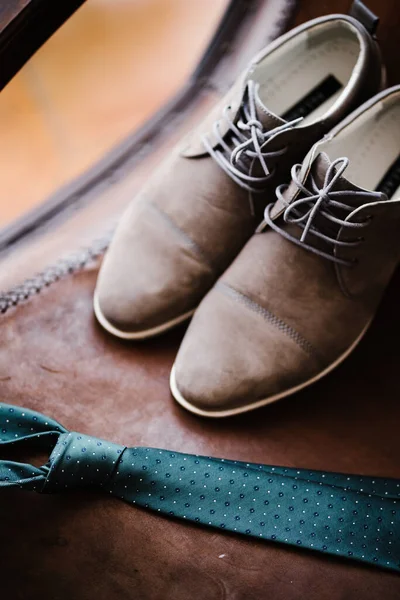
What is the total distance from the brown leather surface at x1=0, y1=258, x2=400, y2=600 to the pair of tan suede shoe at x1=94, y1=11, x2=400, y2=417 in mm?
32

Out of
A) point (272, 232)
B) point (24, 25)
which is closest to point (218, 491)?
point (272, 232)

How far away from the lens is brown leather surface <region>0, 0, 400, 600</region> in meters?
0.60

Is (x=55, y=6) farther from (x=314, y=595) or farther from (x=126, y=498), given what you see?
(x=314, y=595)

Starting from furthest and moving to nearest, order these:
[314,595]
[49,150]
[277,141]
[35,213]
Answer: [49,150] → [35,213] → [277,141] → [314,595]

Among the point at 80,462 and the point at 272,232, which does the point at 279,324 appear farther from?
the point at 80,462

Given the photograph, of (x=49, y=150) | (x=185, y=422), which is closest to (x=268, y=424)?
(x=185, y=422)

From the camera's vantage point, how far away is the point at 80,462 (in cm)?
60

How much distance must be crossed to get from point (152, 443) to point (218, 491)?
0.10 m

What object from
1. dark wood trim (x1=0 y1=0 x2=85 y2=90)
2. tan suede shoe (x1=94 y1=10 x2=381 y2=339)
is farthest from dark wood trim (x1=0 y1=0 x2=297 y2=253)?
dark wood trim (x1=0 y1=0 x2=85 y2=90)

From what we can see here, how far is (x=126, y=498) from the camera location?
621 mm

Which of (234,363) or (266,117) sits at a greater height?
(266,117)

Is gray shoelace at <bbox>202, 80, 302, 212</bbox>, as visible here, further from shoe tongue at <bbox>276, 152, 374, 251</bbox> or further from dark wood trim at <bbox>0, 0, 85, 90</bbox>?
dark wood trim at <bbox>0, 0, 85, 90</bbox>

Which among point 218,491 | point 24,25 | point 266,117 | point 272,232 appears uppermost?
point 24,25

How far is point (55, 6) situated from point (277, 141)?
0.28 meters
